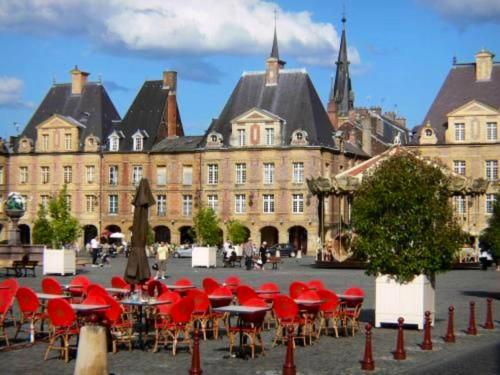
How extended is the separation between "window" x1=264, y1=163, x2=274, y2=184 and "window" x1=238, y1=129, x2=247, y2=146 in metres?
2.19

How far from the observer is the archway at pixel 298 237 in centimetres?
6575

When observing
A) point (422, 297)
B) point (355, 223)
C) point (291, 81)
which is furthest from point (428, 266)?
point (291, 81)

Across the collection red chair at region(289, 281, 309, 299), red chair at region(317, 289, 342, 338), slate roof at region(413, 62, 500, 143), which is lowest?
red chair at region(317, 289, 342, 338)

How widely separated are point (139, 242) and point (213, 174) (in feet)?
166

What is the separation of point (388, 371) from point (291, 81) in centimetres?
5440

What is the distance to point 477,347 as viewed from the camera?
15828 millimetres

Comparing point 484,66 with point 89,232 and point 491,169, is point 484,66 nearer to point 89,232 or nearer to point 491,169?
point 491,169

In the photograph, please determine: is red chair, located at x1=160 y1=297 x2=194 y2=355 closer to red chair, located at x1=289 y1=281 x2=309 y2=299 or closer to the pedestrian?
red chair, located at x1=289 y1=281 x2=309 y2=299

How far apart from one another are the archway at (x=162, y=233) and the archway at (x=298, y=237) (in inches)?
373

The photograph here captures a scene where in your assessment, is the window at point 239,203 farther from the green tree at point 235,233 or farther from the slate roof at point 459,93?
the slate roof at point 459,93

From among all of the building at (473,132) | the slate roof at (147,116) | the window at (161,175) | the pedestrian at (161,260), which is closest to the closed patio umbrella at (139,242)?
the pedestrian at (161,260)

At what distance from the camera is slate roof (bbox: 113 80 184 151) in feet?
230

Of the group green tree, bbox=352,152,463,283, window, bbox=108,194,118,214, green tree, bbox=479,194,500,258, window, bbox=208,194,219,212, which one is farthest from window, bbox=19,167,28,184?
green tree, bbox=352,152,463,283

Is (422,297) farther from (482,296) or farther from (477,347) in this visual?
(482,296)
